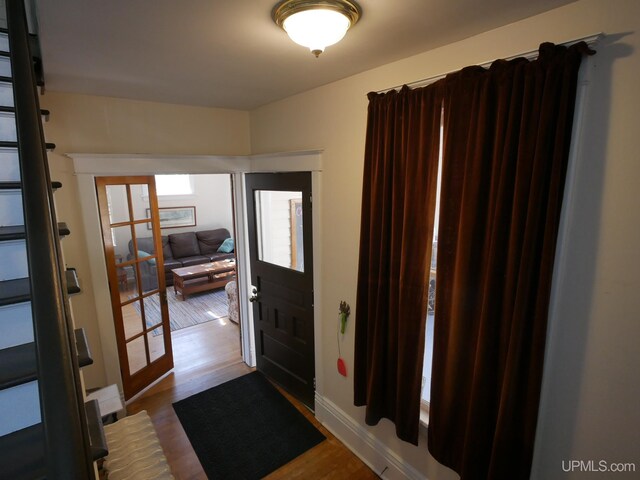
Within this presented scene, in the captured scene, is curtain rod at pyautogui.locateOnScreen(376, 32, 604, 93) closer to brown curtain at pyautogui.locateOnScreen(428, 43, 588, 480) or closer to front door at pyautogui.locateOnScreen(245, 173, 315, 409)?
brown curtain at pyautogui.locateOnScreen(428, 43, 588, 480)

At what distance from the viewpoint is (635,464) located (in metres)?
1.28

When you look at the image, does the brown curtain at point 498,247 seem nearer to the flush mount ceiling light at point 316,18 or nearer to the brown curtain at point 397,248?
the brown curtain at point 397,248

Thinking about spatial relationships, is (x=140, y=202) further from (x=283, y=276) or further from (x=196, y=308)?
(x=196, y=308)

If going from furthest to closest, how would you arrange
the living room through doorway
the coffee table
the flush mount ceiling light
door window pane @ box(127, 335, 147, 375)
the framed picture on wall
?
the framed picture on wall
the coffee table
the living room through doorway
door window pane @ box(127, 335, 147, 375)
the flush mount ceiling light

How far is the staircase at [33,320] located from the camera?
25.2 inches

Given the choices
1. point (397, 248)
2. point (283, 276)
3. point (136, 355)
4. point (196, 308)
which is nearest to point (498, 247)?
point (397, 248)

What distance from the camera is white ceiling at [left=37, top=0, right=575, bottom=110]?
1239mm

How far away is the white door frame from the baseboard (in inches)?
9.8

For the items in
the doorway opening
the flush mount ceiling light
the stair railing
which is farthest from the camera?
the doorway opening

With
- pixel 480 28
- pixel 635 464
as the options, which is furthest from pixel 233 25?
pixel 635 464

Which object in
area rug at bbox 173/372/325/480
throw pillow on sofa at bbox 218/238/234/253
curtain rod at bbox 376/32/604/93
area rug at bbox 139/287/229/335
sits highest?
curtain rod at bbox 376/32/604/93

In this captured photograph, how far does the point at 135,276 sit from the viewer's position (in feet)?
10.4

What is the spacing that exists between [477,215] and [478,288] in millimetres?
345

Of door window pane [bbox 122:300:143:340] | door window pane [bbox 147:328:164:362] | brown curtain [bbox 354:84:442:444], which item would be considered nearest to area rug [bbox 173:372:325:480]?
door window pane [bbox 147:328:164:362]
